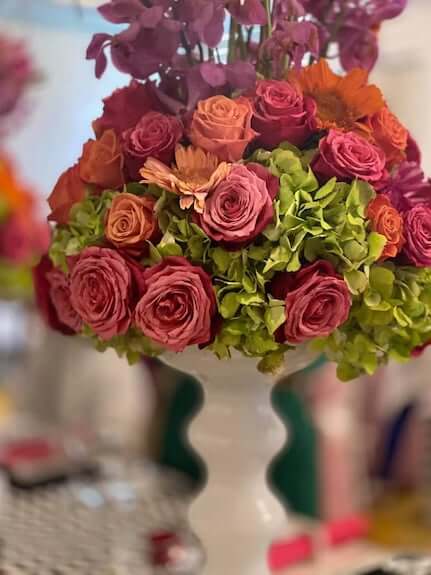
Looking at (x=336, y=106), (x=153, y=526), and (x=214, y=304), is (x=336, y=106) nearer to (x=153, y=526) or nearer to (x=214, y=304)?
(x=214, y=304)

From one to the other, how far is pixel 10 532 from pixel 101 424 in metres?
0.38

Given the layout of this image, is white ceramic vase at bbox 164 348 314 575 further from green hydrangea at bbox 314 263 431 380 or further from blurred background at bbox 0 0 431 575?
blurred background at bbox 0 0 431 575

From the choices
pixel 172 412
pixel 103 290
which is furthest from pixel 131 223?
pixel 172 412

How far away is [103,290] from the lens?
0.58 meters

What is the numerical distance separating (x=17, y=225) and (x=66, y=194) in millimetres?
544

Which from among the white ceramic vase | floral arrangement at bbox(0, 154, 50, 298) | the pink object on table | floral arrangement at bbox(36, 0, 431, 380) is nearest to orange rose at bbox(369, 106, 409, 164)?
floral arrangement at bbox(36, 0, 431, 380)

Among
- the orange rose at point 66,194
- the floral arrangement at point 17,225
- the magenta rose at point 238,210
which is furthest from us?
the floral arrangement at point 17,225

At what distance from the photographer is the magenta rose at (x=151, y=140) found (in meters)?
0.59

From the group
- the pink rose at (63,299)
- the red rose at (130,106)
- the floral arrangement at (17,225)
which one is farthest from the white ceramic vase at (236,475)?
the floral arrangement at (17,225)

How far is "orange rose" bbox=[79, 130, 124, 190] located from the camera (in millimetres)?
623

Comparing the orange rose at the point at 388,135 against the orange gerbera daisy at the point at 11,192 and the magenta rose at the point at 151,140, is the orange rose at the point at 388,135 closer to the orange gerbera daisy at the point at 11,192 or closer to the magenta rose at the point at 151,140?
the magenta rose at the point at 151,140

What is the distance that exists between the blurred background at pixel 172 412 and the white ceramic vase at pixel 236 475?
0.65 feet

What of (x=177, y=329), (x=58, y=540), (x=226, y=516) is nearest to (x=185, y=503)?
(x=58, y=540)

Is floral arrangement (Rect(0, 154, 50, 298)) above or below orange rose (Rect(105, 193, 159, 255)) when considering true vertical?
below
